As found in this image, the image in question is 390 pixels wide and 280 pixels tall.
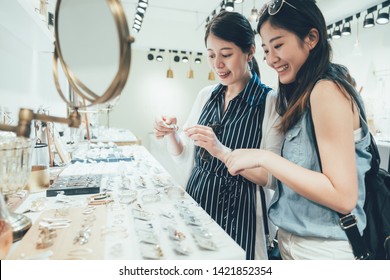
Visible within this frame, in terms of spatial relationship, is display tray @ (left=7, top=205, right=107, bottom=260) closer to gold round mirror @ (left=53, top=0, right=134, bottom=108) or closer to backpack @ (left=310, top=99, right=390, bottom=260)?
gold round mirror @ (left=53, top=0, right=134, bottom=108)

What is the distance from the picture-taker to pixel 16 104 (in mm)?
1424

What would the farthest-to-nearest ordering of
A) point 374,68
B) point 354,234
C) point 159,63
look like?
point 159,63 → point 374,68 → point 354,234

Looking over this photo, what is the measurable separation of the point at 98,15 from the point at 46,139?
105 cm

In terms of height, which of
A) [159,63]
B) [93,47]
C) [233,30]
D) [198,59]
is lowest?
[93,47]

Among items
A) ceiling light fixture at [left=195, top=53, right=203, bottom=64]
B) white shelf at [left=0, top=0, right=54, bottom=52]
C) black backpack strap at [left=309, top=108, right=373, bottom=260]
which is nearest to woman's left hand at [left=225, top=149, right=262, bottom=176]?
black backpack strap at [left=309, top=108, right=373, bottom=260]

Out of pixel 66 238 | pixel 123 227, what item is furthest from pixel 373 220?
pixel 66 238

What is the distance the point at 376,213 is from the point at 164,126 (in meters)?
0.77

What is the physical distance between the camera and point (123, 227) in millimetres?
629

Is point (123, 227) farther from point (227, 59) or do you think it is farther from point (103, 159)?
point (103, 159)

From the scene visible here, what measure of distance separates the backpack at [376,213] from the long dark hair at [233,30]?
22.1 inches

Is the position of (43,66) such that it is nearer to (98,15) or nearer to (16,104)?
(16,104)

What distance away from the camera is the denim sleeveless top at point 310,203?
67 centimetres

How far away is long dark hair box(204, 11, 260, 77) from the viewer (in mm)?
995

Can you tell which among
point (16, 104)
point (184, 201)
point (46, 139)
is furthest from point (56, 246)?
point (16, 104)
